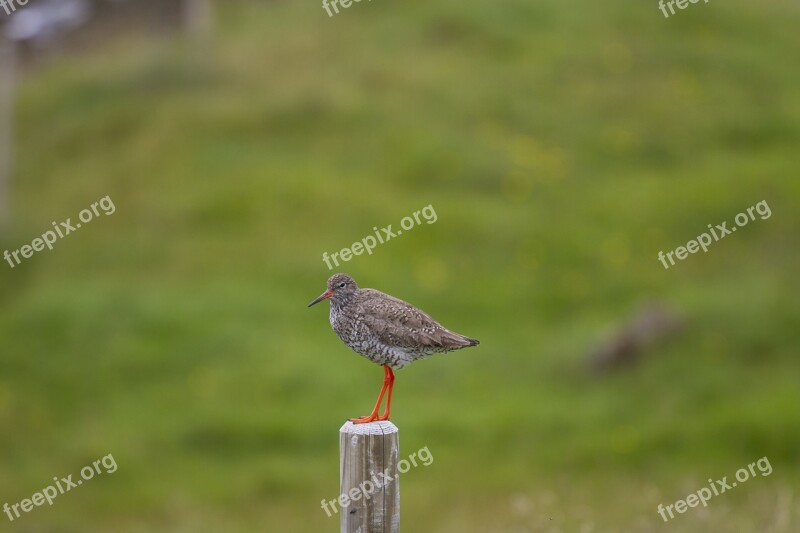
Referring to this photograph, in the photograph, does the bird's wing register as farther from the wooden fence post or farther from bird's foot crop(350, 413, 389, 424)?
the wooden fence post

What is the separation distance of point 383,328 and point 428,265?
1819cm

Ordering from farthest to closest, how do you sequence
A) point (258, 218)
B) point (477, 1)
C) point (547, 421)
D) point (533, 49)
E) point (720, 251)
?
point (477, 1) → point (533, 49) → point (258, 218) → point (720, 251) → point (547, 421)

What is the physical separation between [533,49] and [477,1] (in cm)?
413

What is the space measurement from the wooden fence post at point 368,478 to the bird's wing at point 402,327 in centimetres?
104

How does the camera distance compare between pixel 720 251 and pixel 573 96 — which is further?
pixel 573 96

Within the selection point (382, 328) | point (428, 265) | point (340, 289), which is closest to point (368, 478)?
point (382, 328)

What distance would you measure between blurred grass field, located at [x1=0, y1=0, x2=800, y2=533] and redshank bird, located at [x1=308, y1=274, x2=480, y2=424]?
251 centimetres

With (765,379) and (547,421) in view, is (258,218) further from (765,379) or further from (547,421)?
(765,379)

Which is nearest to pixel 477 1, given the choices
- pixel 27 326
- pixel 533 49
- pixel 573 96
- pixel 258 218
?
pixel 533 49

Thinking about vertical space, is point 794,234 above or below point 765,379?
Result: above

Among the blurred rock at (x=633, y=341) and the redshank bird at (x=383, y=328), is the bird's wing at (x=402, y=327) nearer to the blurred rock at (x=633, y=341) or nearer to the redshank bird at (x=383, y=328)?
the redshank bird at (x=383, y=328)

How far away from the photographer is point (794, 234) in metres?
26.5

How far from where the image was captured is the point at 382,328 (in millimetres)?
7738

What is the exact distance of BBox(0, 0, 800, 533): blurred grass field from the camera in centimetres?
1903
